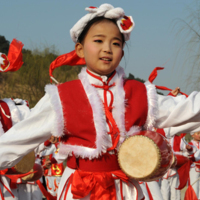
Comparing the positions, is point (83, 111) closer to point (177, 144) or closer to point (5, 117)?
point (5, 117)

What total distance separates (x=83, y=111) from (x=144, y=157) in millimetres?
524

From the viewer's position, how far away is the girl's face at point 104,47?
2.89m

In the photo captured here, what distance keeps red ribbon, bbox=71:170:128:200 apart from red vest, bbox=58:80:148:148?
0.65 feet

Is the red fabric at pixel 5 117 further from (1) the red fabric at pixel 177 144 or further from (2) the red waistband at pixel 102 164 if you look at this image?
(1) the red fabric at pixel 177 144

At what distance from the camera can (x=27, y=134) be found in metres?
2.82

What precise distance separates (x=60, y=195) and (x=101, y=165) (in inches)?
14.1

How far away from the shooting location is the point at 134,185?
2.85 metres

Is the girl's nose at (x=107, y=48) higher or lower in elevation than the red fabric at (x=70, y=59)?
higher

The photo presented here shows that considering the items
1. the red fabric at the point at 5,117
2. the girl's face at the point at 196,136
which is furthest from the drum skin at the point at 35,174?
the girl's face at the point at 196,136

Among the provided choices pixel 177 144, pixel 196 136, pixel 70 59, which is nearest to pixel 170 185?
pixel 196 136

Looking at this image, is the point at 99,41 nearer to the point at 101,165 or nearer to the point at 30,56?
the point at 101,165

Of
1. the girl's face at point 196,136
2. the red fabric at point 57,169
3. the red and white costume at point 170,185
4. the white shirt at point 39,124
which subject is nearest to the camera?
the white shirt at point 39,124

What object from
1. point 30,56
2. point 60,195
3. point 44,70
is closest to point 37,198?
point 60,195

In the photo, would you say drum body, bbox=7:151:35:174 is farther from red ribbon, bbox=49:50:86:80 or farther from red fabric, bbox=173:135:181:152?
red fabric, bbox=173:135:181:152
